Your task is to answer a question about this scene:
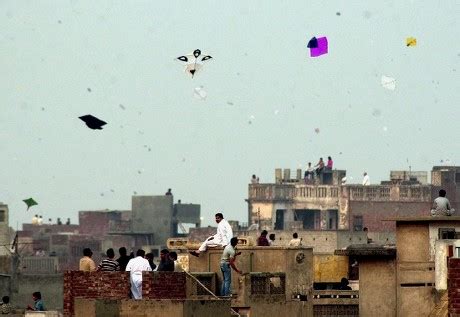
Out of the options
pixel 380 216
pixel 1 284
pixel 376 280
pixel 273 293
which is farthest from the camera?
pixel 380 216

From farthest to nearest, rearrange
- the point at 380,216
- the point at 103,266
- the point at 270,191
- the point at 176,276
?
the point at 270,191 < the point at 380,216 < the point at 103,266 < the point at 176,276

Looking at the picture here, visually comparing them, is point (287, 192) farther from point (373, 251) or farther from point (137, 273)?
point (137, 273)

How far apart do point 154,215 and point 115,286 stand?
94902 mm

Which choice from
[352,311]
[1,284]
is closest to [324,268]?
[352,311]

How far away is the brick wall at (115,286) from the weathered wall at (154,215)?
92159 millimetres

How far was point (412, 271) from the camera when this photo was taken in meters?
30.4

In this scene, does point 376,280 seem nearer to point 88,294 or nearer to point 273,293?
point 273,293

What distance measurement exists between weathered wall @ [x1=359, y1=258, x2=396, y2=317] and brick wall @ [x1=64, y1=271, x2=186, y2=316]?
6389mm

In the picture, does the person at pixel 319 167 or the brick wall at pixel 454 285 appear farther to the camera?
the person at pixel 319 167

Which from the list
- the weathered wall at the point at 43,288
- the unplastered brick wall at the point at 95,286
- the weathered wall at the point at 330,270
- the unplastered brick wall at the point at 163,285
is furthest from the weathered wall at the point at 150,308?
the weathered wall at the point at 43,288

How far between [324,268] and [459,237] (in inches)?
587

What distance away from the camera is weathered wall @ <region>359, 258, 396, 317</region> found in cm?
3089

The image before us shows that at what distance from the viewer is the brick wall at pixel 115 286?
80.5ft

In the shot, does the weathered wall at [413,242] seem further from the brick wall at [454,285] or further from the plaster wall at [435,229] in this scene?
the brick wall at [454,285]
